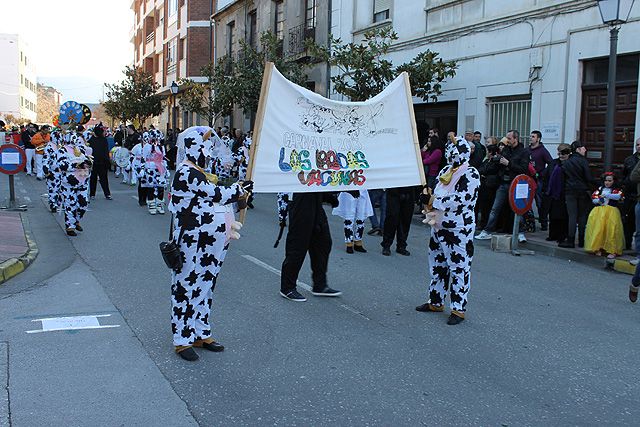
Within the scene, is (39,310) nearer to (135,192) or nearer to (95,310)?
(95,310)

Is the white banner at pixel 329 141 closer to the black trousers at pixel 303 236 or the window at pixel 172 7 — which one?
the black trousers at pixel 303 236

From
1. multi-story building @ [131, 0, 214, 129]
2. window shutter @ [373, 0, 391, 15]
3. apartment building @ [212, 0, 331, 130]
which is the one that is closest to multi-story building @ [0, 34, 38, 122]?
multi-story building @ [131, 0, 214, 129]

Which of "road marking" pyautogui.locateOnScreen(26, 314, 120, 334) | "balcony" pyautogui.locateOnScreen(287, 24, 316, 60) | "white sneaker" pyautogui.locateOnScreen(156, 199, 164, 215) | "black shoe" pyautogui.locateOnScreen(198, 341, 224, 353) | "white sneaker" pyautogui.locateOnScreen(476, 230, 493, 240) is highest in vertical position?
"balcony" pyautogui.locateOnScreen(287, 24, 316, 60)

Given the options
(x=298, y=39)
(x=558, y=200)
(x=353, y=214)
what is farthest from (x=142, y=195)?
(x=298, y=39)

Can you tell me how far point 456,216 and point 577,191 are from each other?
5503mm

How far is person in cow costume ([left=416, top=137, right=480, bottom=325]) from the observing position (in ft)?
20.6

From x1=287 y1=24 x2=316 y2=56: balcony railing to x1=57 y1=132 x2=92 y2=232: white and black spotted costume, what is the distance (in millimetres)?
14401

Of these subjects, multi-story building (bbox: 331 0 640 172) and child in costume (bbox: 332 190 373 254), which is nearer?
child in costume (bbox: 332 190 373 254)

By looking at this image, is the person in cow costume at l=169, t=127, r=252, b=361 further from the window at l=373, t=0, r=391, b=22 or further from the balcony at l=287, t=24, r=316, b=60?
the balcony at l=287, t=24, r=316, b=60

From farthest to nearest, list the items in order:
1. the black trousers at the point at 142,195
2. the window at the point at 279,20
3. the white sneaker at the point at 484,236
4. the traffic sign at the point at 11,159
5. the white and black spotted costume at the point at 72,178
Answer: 1. the window at the point at 279,20
2. the black trousers at the point at 142,195
3. the traffic sign at the point at 11,159
4. the white sneaker at the point at 484,236
5. the white and black spotted costume at the point at 72,178

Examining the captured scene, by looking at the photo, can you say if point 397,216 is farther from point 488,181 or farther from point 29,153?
point 29,153

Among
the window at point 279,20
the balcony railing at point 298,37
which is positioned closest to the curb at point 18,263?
the balcony railing at point 298,37

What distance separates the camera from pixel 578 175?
11.0 m

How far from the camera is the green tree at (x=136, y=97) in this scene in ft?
142
